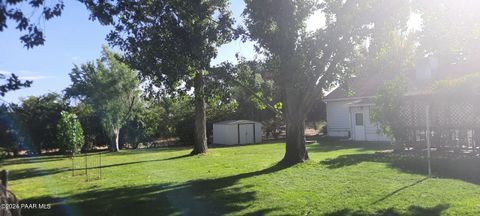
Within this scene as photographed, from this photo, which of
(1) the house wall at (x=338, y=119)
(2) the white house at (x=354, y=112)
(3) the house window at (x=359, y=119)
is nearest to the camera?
(2) the white house at (x=354, y=112)

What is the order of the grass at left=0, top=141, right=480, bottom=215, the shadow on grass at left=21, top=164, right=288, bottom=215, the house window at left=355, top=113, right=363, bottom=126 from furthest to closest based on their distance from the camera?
the house window at left=355, top=113, right=363, bottom=126 < the shadow on grass at left=21, top=164, right=288, bottom=215 < the grass at left=0, top=141, right=480, bottom=215

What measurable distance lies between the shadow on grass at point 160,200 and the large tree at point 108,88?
77.7 feet

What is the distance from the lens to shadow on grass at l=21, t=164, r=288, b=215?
881 cm

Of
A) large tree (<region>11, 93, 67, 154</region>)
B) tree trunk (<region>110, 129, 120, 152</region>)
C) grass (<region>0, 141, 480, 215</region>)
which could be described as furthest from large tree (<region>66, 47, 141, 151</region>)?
grass (<region>0, 141, 480, 215</region>)

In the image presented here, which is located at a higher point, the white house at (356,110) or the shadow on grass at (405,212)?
the white house at (356,110)

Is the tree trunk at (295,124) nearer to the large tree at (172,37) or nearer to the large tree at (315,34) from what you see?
the large tree at (315,34)

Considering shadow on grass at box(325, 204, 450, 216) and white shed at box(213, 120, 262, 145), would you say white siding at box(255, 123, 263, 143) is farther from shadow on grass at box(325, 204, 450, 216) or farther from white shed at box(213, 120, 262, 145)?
shadow on grass at box(325, 204, 450, 216)

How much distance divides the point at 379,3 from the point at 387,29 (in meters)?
1.07

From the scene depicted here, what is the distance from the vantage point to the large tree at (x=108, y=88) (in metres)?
34.4

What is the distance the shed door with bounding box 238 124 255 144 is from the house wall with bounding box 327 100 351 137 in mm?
6420

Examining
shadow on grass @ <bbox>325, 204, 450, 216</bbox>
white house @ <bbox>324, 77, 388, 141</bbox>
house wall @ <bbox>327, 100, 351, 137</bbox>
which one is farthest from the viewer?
house wall @ <bbox>327, 100, 351, 137</bbox>

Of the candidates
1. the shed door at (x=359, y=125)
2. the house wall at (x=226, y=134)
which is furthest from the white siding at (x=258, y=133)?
the shed door at (x=359, y=125)

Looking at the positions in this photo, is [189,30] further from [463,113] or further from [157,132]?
[157,132]

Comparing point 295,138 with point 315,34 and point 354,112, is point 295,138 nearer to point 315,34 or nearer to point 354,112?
point 315,34
